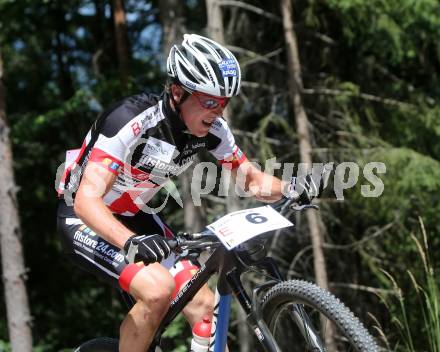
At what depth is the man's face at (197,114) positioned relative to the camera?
3396 millimetres

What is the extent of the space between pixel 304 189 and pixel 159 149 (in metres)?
0.80

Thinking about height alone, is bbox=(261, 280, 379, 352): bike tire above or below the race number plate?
below

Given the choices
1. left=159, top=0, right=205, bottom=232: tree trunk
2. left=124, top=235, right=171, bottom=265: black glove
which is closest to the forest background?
left=159, top=0, right=205, bottom=232: tree trunk

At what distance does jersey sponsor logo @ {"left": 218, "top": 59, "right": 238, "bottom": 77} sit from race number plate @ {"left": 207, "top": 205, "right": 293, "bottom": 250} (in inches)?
27.9

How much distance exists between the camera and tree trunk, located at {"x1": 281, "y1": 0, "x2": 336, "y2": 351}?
900cm

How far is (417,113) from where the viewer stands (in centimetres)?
916

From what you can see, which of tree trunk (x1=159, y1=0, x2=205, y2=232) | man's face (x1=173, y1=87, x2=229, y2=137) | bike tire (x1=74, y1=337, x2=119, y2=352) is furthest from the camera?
tree trunk (x1=159, y1=0, x2=205, y2=232)

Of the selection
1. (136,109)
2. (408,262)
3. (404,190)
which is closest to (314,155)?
(404,190)

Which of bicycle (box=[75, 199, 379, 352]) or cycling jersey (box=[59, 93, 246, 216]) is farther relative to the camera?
cycling jersey (box=[59, 93, 246, 216])

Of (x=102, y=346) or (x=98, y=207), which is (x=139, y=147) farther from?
(x=102, y=346)

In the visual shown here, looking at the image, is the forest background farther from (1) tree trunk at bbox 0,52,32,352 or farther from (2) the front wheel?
(2) the front wheel

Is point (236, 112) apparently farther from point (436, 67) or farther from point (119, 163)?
point (119, 163)

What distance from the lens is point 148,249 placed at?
2781 millimetres

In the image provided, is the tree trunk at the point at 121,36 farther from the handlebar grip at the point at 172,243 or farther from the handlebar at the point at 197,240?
the handlebar grip at the point at 172,243
